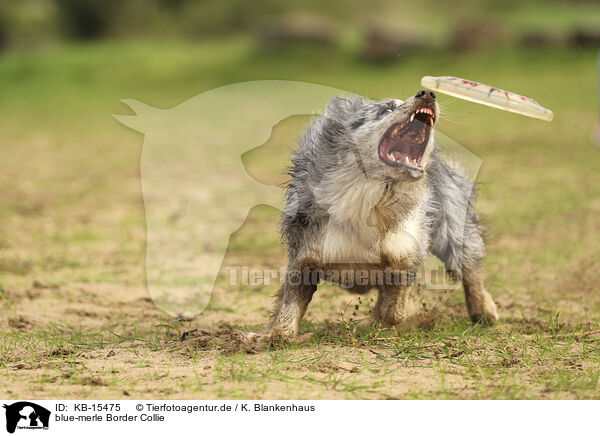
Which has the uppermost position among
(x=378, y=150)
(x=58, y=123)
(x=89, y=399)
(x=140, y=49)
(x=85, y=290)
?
(x=140, y=49)

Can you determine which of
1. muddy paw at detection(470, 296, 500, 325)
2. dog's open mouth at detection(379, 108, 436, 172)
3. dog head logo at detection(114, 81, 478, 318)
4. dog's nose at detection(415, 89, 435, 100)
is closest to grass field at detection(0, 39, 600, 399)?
muddy paw at detection(470, 296, 500, 325)

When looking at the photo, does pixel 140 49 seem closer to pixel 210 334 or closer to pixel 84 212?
pixel 84 212

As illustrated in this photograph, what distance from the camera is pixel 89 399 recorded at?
3510 millimetres

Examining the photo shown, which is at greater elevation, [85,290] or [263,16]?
[263,16]

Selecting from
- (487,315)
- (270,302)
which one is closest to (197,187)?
(270,302)

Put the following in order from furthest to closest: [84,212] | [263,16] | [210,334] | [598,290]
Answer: [263,16] → [84,212] → [598,290] → [210,334]

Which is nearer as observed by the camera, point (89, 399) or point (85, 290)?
point (89, 399)

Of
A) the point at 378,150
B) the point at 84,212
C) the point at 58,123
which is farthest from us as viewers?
the point at 58,123

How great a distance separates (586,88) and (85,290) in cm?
1352

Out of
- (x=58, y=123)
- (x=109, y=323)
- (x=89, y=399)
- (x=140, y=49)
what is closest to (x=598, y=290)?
(x=109, y=323)
